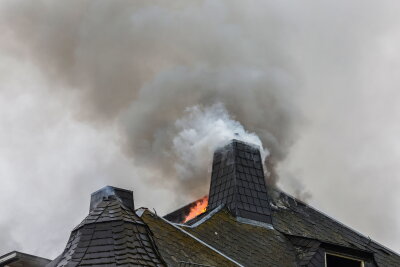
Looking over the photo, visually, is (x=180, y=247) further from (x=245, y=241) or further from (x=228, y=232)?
(x=245, y=241)

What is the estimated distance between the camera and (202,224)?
28.5 metres

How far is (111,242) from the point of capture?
72.8 ft

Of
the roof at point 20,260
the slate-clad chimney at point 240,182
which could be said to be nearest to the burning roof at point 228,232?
the slate-clad chimney at point 240,182

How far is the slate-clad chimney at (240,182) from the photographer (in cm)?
3153

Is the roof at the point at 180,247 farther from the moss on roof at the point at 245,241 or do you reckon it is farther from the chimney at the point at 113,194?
the chimney at the point at 113,194

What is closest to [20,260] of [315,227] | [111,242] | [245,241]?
[111,242]

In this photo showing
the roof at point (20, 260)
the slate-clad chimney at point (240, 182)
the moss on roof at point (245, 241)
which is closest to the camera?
the roof at point (20, 260)

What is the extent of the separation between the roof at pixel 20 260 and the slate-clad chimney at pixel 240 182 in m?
8.46

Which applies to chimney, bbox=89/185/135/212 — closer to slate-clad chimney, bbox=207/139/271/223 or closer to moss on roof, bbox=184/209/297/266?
moss on roof, bbox=184/209/297/266

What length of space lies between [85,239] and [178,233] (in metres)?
4.86

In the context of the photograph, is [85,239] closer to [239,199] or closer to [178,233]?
[178,233]

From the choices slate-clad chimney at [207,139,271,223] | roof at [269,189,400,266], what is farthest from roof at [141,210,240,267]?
roof at [269,189,400,266]

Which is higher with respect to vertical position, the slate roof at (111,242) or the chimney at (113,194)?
the chimney at (113,194)

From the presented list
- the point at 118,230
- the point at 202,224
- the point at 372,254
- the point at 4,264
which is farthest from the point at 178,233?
the point at 372,254
